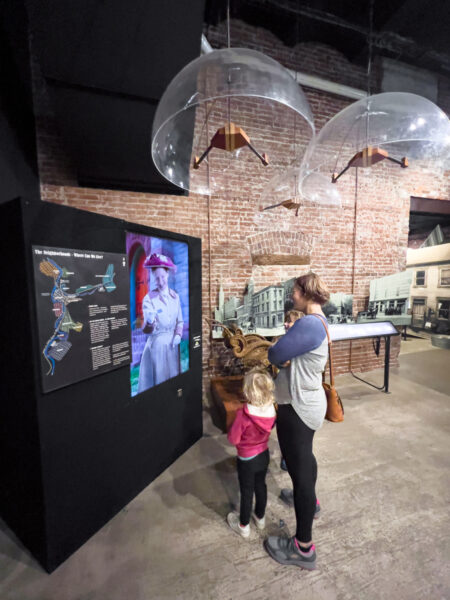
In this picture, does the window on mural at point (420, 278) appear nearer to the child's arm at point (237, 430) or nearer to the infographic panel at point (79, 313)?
the child's arm at point (237, 430)

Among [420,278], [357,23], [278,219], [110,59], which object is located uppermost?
[357,23]

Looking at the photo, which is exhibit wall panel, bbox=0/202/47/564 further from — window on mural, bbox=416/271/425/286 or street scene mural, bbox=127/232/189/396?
window on mural, bbox=416/271/425/286

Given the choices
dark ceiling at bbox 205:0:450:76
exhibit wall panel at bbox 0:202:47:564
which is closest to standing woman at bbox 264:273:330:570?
exhibit wall panel at bbox 0:202:47:564

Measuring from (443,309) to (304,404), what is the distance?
811cm

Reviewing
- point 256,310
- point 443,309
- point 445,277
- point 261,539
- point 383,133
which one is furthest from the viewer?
point 443,309

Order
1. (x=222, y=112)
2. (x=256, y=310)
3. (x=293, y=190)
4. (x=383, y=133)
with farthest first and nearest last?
1. (x=256, y=310)
2. (x=293, y=190)
3. (x=383, y=133)
4. (x=222, y=112)

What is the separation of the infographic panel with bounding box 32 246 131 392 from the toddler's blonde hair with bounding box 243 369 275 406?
0.95 metres

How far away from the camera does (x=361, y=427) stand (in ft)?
10.1

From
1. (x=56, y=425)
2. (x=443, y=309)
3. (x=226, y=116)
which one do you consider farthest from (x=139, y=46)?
(x=443, y=309)

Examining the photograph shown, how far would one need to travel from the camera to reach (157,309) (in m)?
2.22

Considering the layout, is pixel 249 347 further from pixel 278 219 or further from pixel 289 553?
pixel 278 219

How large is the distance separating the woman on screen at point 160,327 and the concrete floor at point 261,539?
94cm

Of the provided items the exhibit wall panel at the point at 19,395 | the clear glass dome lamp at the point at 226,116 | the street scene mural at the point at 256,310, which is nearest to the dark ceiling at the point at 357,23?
the clear glass dome lamp at the point at 226,116

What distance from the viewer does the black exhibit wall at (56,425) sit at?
1.42m
